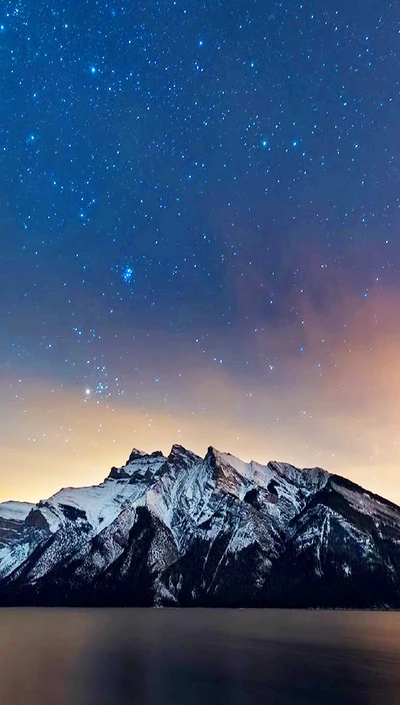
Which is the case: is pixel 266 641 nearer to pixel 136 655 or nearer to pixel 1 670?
pixel 136 655

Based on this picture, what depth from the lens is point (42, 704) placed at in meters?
49.5

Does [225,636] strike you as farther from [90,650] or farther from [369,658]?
[369,658]

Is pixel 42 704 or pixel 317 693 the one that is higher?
pixel 317 693

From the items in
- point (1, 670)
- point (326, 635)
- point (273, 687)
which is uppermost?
point (326, 635)

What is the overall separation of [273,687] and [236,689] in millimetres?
4277

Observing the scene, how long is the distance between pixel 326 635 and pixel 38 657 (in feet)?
228

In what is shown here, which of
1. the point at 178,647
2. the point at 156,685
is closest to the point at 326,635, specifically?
the point at 178,647

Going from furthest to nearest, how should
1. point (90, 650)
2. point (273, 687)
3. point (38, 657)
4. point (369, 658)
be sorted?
1. point (90, 650)
2. point (38, 657)
3. point (369, 658)
4. point (273, 687)

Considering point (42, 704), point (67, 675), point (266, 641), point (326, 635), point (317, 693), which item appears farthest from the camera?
point (326, 635)

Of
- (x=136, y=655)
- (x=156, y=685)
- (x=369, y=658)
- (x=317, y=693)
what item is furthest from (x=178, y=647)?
(x=317, y=693)

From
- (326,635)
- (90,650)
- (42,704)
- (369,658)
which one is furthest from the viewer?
(326,635)

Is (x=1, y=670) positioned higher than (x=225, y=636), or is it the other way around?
(x=225, y=636)

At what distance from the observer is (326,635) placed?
4823 inches

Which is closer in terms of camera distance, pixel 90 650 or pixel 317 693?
pixel 317 693
